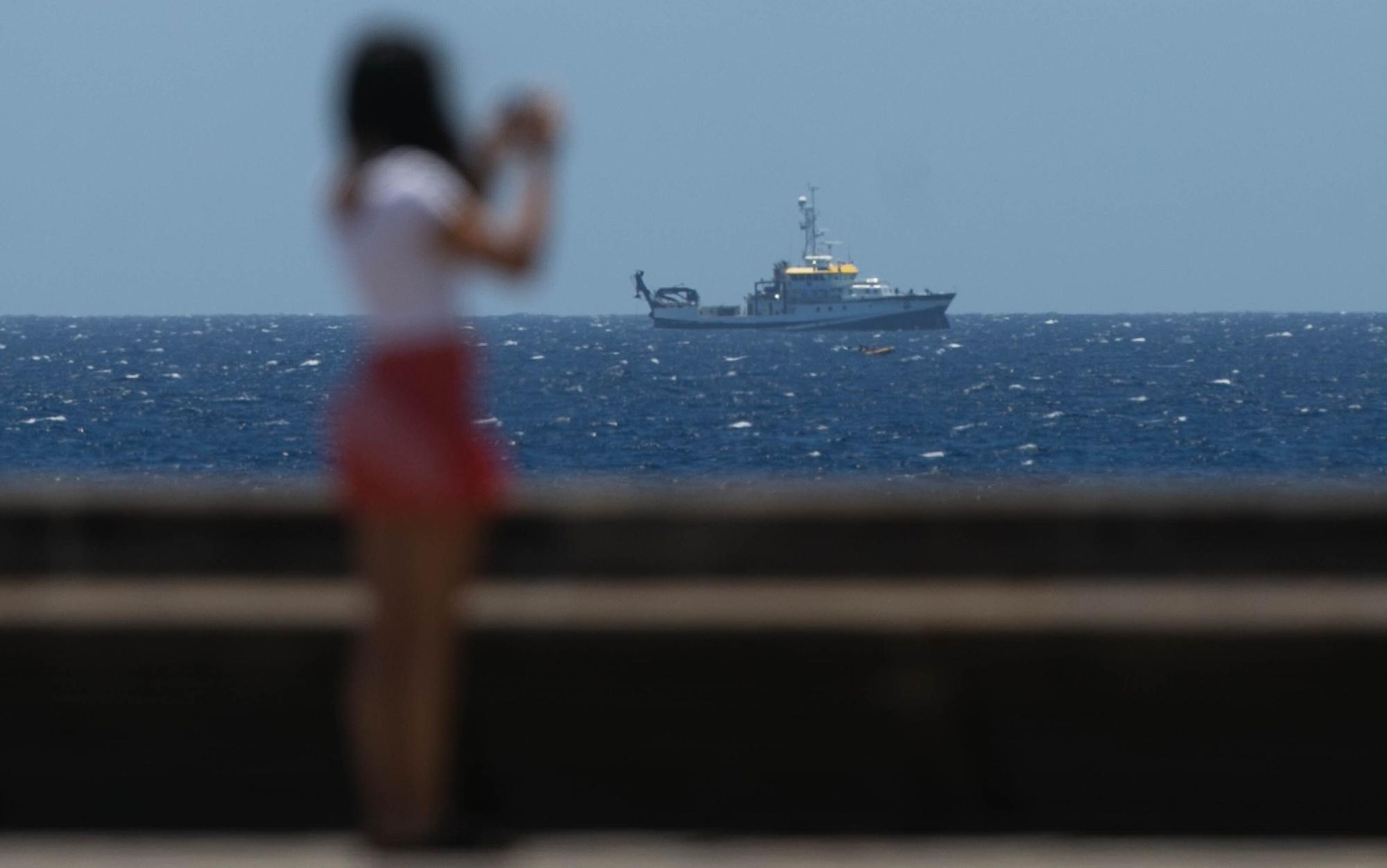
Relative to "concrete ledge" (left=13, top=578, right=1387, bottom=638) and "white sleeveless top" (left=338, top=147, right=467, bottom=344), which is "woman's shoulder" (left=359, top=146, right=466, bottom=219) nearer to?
"white sleeveless top" (left=338, top=147, right=467, bottom=344)

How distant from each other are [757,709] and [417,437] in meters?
1.29

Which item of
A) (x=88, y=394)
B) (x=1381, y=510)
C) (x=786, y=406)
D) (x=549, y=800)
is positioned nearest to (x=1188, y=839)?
(x=549, y=800)

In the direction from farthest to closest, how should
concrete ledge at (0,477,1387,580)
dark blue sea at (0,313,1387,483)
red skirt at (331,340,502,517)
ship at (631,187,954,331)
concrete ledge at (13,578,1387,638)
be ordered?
ship at (631,187,954,331) → dark blue sea at (0,313,1387,483) → concrete ledge at (0,477,1387,580) → concrete ledge at (13,578,1387,638) → red skirt at (331,340,502,517)

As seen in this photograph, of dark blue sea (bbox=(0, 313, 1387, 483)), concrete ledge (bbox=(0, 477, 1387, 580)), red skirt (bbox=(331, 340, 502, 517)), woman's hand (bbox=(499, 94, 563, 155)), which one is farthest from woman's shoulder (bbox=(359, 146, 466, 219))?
dark blue sea (bbox=(0, 313, 1387, 483))

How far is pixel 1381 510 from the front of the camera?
6211 millimetres

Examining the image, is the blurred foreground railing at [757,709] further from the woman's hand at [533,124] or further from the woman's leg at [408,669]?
the woman's hand at [533,124]

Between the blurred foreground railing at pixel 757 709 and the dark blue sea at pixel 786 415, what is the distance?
44.4ft

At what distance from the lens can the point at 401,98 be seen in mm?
3709

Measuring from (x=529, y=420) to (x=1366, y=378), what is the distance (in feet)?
126

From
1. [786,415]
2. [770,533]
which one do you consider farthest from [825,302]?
[770,533]

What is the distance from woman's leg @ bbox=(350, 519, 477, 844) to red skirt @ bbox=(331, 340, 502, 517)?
45mm

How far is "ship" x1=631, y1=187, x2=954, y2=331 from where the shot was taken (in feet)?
472

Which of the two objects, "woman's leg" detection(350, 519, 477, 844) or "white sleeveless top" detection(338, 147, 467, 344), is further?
"woman's leg" detection(350, 519, 477, 844)

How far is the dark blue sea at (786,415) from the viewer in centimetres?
4800
